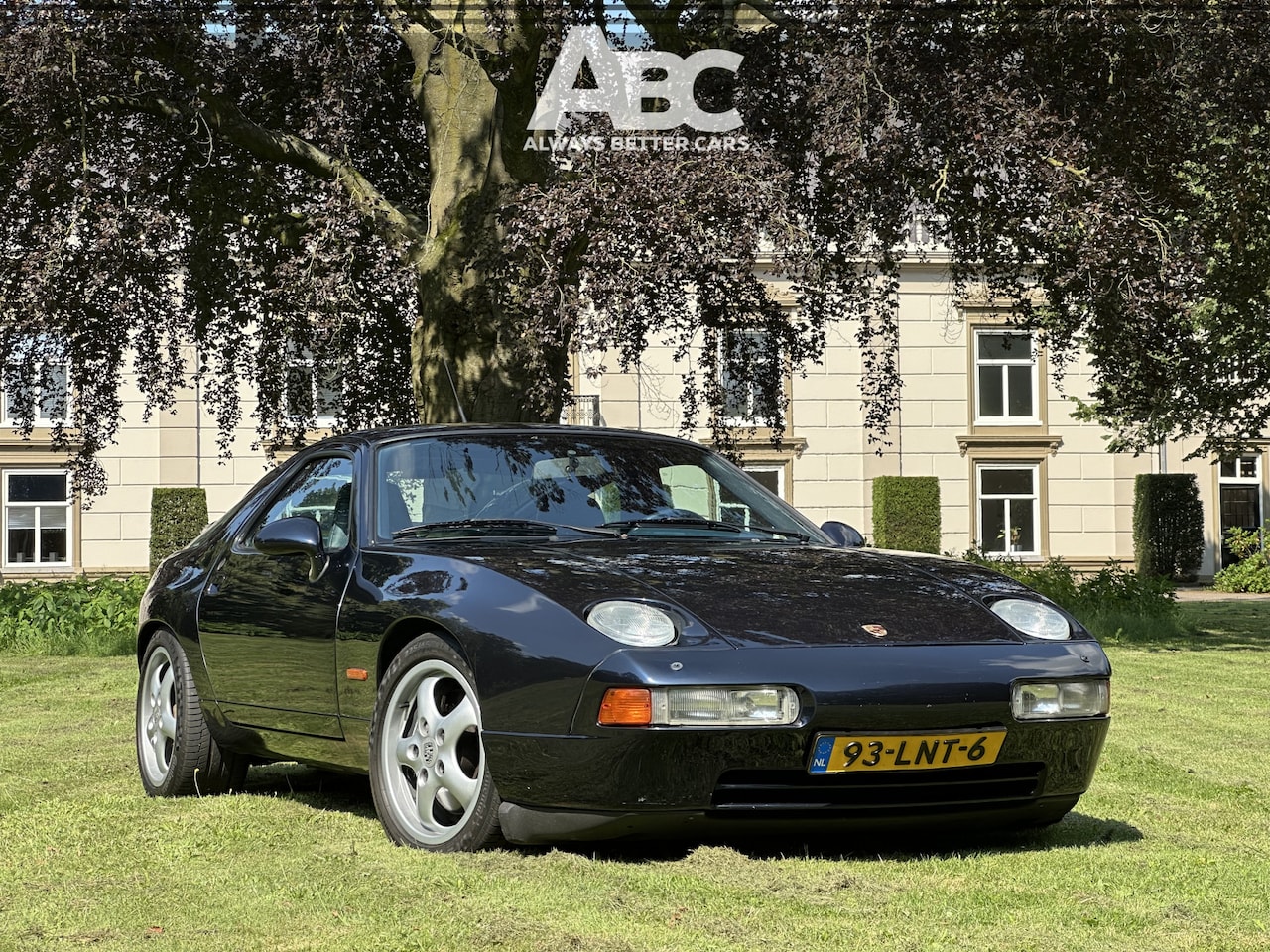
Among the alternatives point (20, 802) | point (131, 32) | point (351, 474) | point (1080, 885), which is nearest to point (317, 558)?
point (351, 474)

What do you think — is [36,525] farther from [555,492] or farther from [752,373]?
[555,492]

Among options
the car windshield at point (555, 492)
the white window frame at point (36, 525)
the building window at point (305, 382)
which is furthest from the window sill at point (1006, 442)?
the car windshield at point (555, 492)

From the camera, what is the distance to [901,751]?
180 inches

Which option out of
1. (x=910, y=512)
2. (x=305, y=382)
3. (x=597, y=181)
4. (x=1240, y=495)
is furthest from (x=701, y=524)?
(x=1240, y=495)

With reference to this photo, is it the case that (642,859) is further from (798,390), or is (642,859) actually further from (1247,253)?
(798,390)

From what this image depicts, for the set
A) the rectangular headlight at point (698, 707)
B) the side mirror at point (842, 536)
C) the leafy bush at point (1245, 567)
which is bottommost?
the leafy bush at point (1245, 567)

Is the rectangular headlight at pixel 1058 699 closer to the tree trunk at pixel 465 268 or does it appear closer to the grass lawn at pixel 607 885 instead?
the grass lawn at pixel 607 885

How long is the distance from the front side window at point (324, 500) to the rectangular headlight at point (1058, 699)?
2.32m

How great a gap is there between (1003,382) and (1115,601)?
632 inches

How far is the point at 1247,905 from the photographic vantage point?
13.3ft

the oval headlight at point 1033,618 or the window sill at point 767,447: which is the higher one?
the window sill at point 767,447

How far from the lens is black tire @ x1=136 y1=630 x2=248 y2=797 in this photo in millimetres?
6332

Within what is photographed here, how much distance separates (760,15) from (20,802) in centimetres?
1109

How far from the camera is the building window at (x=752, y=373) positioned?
1603 centimetres
